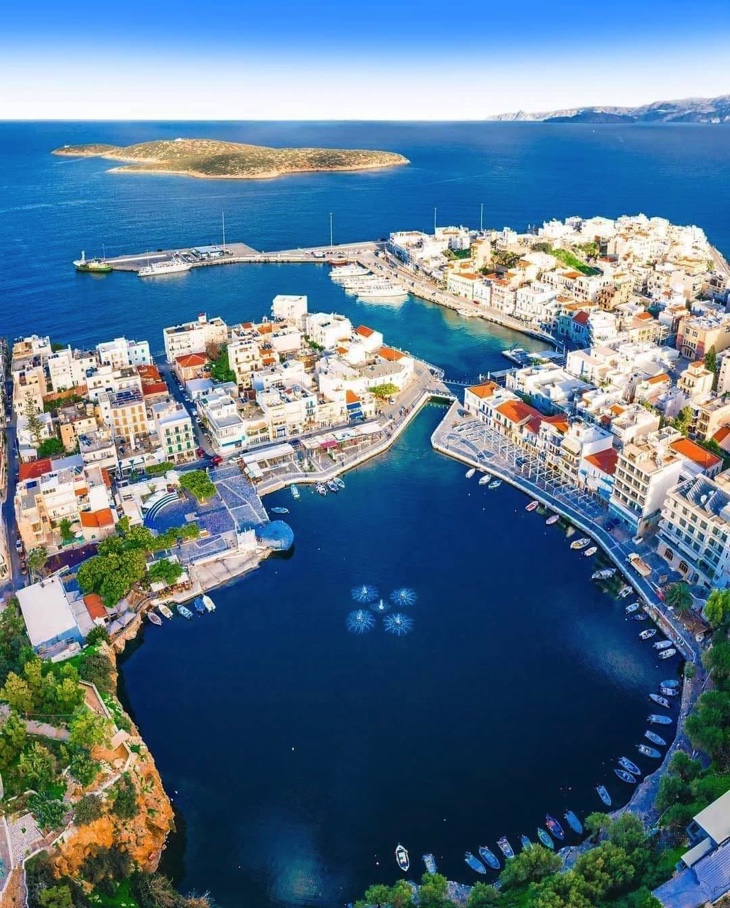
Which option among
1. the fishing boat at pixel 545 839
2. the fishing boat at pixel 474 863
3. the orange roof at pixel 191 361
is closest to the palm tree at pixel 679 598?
the fishing boat at pixel 545 839

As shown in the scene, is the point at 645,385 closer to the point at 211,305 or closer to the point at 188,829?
the point at 188,829

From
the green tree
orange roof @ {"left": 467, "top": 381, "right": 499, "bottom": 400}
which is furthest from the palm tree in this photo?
orange roof @ {"left": 467, "top": 381, "right": 499, "bottom": 400}

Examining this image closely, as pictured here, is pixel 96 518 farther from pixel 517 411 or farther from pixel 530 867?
pixel 517 411

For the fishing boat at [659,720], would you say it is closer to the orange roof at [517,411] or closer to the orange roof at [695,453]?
the orange roof at [695,453]

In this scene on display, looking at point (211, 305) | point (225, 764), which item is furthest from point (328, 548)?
point (211, 305)

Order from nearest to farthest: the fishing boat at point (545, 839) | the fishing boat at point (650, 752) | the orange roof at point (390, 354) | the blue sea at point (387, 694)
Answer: the fishing boat at point (545, 839)
the blue sea at point (387, 694)
the fishing boat at point (650, 752)
the orange roof at point (390, 354)

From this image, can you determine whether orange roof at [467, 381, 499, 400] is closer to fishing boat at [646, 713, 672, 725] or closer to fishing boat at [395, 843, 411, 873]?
fishing boat at [646, 713, 672, 725]
